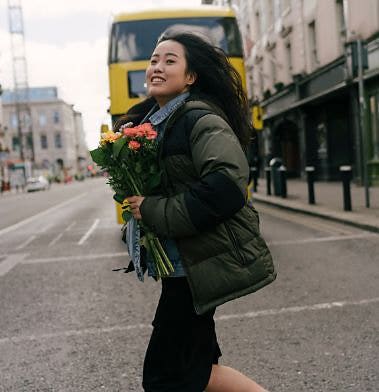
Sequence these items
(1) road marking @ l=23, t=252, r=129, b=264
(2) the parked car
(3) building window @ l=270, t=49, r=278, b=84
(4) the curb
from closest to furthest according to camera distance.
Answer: (1) road marking @ l=23, t=252, r=129, b=264 → (4) the curb → (3) building window @ l=270, t=49, r=278, b=84 → (2) the parked car

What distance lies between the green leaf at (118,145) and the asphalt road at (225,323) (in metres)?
1.64

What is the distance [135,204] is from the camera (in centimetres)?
202

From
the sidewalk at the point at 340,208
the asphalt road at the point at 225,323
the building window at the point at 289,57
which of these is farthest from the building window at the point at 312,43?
the asphalt road at the point at 225,323

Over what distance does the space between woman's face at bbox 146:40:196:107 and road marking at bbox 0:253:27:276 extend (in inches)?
220

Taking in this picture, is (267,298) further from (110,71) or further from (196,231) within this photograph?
(110,71)

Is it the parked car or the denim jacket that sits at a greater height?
the denim jacket

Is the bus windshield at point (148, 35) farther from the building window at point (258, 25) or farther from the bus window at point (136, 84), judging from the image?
the building window at point (258, 25)

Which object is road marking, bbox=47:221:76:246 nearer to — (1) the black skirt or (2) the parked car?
(1) the black skirt

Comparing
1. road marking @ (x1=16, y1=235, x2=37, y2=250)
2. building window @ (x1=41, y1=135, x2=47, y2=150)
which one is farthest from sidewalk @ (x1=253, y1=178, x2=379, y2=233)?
building window @ (x1=41, y1=135, x2=47, y2=150)

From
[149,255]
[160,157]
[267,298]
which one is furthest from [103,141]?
[267,298]

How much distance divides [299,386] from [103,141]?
6.02 feet

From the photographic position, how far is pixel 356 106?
17.9 metres

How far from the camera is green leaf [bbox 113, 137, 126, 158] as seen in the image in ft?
6.69

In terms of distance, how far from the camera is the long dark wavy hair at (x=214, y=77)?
6.95ft
